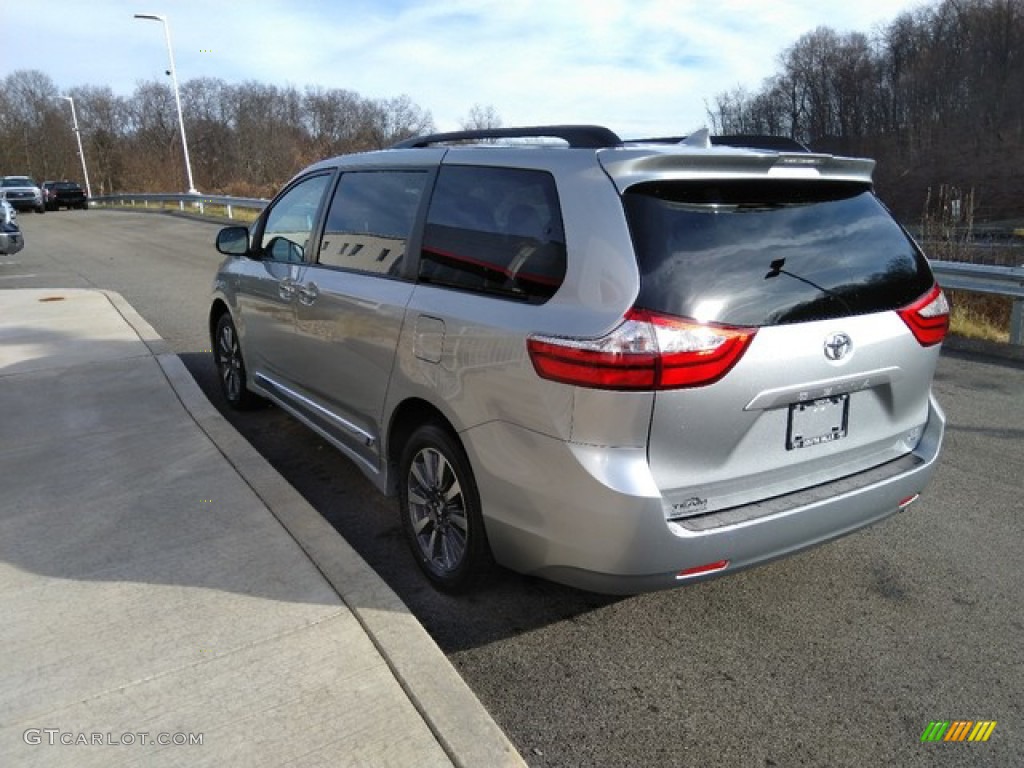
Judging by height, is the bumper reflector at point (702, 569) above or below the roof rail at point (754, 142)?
below

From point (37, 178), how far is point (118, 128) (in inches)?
475

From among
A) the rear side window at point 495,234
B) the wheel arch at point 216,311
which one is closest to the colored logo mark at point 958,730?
the rear side window at point 495,234

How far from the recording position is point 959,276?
8055 mm

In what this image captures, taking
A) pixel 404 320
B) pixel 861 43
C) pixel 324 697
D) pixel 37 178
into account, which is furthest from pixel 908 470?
pixel 861 43

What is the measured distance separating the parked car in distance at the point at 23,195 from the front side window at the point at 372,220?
39.7 metres

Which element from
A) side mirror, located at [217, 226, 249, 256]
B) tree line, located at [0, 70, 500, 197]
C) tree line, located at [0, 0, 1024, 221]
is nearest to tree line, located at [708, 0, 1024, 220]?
tree line, located at [0, 0, 1024, 221]

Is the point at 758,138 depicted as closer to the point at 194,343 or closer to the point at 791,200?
the point at 791,200

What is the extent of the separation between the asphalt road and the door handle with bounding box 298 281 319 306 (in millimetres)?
1119

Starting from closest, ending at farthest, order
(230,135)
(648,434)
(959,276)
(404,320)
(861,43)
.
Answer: (648,434) → (404,320) → (959,276) → (230,135) → (861,43)

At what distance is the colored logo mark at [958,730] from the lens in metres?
2.39

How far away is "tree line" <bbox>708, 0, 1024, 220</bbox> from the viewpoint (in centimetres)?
6496

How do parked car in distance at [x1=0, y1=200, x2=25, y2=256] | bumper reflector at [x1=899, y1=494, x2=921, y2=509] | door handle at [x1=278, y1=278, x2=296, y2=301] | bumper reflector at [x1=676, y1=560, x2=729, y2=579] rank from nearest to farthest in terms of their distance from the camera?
bumper reflector at [x1=676, y1=560, x2=729, y2=579]
bumper reflector at [x1=899, y1=494, x2=921, y2=509]
door handle at [x1=278, y1=278, x2=296, y2=301]
parked car in distance at [x1=0, y1=200, x2=25, y2=256]

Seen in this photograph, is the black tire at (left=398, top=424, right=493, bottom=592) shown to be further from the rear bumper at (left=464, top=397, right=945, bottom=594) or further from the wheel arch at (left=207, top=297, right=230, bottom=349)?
the wheel arch at (left=207, top=297, right=230, bottom=349)

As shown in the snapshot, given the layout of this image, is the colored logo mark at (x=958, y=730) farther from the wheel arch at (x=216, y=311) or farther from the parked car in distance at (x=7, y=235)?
the parked car in distance at (x=7, y=235)
